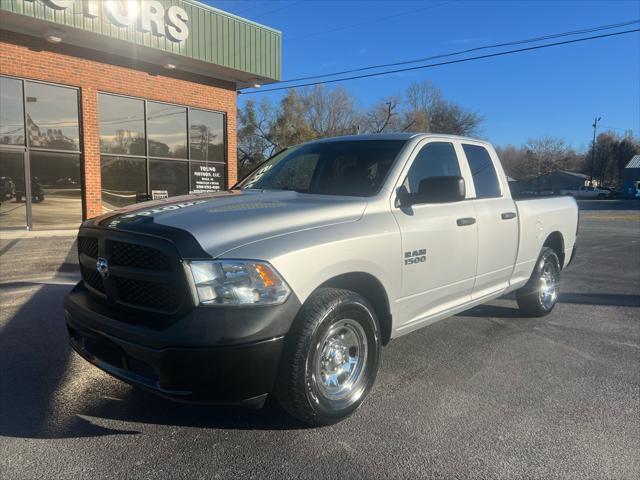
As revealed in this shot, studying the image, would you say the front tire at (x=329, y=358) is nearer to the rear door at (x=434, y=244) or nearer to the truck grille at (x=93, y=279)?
the rear door at (x=434, y=244)

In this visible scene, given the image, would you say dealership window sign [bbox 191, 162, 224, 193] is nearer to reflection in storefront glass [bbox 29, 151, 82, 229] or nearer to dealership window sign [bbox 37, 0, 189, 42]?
reflection in storefront glass [bbox 29, 151, 82, 229]

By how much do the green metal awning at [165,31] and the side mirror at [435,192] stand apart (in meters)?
10.6

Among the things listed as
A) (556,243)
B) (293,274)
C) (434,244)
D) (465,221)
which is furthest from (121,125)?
(293,274)

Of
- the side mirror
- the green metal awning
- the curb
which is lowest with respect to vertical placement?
the curb

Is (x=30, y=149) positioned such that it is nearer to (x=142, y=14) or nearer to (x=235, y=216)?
(x=142, y=14)

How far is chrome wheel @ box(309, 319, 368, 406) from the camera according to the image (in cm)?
303

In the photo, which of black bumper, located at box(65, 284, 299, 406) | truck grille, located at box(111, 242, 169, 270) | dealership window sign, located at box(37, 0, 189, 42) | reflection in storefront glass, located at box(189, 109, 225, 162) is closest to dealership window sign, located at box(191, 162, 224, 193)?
reflection in storefront glass, located at box(189, 109, 225, 162)

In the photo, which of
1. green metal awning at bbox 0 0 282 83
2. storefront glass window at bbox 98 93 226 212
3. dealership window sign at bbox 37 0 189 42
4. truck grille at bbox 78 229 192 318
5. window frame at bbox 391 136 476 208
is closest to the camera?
truck grille at bbox 78 229 192 318

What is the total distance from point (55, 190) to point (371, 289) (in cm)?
1235

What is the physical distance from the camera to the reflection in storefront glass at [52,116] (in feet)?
40.9

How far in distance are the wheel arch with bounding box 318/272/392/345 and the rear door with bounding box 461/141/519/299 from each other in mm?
1303

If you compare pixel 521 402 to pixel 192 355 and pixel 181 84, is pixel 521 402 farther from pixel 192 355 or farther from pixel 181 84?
pixel 181 84

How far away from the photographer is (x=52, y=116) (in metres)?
12.8

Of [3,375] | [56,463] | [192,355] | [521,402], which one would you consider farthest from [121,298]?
[521,402]
